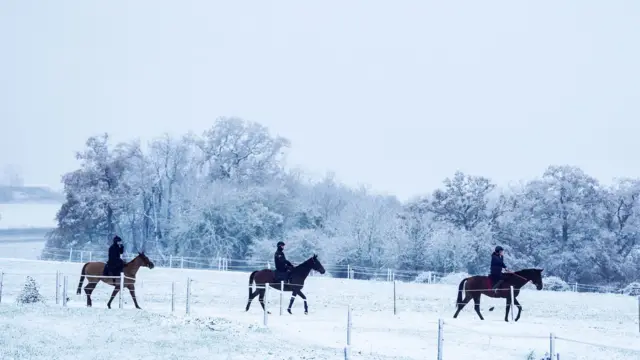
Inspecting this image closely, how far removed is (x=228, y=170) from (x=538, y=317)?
38924 millimetres

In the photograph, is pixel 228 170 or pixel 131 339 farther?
pixel 228 170

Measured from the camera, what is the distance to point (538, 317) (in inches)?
1253

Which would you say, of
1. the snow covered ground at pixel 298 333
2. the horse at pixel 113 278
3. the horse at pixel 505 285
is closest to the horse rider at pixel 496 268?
the horse at pixel 505 285

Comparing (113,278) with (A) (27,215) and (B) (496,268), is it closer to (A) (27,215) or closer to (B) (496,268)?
(B) (496,268)

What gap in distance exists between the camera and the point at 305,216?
6444cm

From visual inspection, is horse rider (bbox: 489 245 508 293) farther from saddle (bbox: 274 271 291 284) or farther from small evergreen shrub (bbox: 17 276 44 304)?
small evergreen shrub (bbox: 17 276 44 304)

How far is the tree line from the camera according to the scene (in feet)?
188

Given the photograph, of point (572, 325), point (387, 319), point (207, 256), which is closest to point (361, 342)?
point (387, 319)

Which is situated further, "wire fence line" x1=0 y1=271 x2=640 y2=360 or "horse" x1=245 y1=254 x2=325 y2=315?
"horse" x1=245 y1=254 x2=325 y2=315

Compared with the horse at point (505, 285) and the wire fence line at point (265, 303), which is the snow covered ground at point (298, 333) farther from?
the horse at point (505, 285)

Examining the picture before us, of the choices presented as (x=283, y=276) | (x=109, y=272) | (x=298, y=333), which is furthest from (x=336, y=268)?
(x=298, y=333)

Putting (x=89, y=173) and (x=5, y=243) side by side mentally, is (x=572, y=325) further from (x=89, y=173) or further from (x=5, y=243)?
(x=5, y=243)

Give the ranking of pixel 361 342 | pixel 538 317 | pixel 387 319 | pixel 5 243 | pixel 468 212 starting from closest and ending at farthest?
pixel 361 342, pixel 387 319, pixel 538 317, pixel 468 212, pixel 5 243

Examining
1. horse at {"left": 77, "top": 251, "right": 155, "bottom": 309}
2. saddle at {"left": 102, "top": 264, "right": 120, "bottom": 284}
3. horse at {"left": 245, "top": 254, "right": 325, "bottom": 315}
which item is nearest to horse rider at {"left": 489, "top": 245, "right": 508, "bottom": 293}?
horse at {"left": 245, "top": 254, "right": 325, "bottom": 315}
